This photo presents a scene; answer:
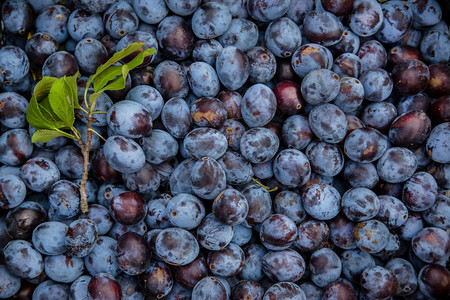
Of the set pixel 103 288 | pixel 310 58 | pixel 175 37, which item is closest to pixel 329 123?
pixel 310 58

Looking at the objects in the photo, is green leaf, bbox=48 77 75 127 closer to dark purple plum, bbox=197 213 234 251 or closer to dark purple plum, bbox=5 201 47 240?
dark purple plum, bbox=5 201 47 240

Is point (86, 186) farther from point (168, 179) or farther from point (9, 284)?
point (9, 284)

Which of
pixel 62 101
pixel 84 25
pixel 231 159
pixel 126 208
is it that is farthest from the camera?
pixel 84 25

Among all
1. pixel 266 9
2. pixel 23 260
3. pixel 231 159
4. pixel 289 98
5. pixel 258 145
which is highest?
pixel 266 9

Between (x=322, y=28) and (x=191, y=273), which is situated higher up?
(x=322, y=28)

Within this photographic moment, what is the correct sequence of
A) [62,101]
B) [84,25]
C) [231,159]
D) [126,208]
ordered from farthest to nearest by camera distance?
1. [84,25]
2. [231,159]
3. [126,208]
4. [62,101]

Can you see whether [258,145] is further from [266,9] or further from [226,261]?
[266,9]

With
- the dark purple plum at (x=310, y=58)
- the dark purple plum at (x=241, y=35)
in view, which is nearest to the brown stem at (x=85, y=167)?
the dark purple plum at (x=241, y=35)

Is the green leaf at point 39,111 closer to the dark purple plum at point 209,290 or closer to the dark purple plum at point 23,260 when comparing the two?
the dark purple plum at point 23,260
